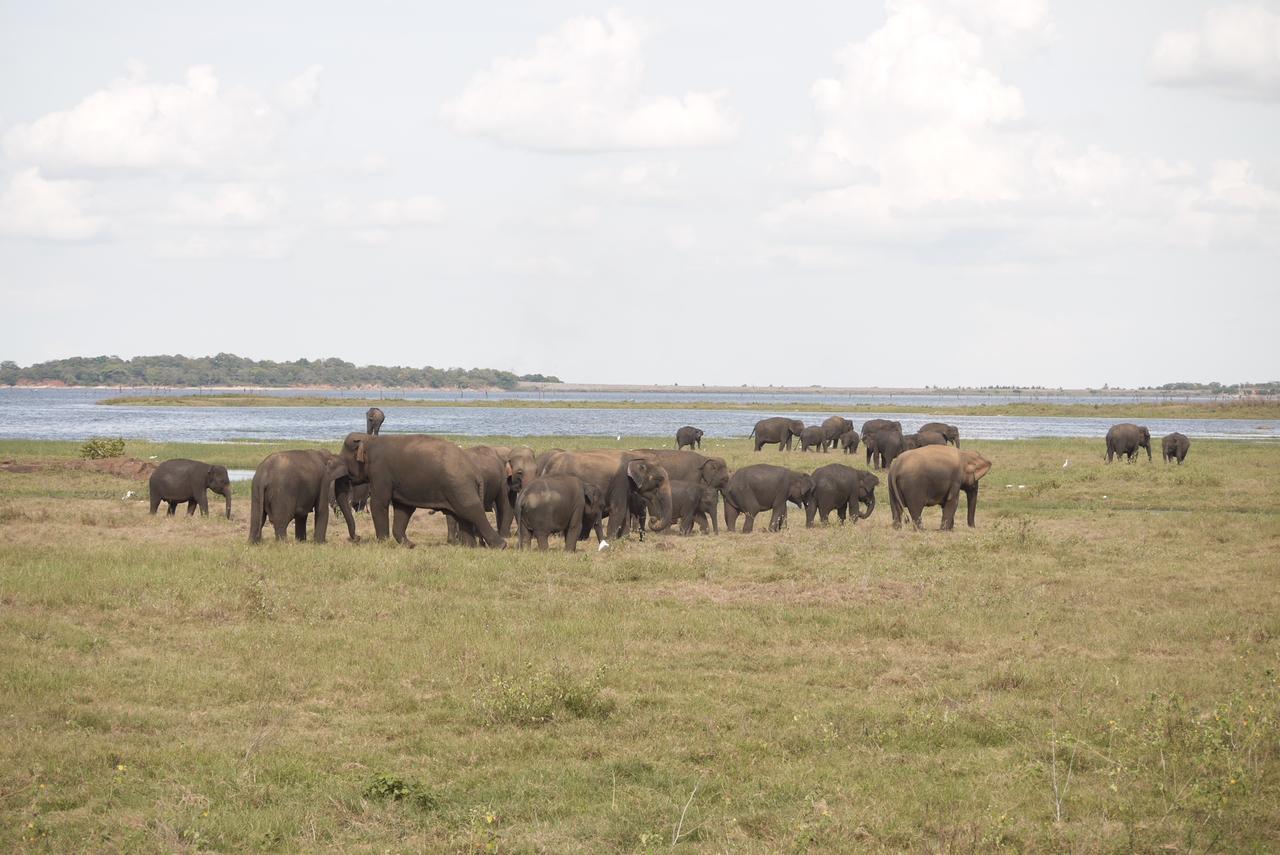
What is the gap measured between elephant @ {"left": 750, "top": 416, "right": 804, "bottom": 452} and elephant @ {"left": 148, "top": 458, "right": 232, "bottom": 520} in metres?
31.2

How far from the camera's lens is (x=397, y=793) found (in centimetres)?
936

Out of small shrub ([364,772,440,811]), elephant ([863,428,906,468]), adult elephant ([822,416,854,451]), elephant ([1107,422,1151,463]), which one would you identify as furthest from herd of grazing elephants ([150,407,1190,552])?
adult elephant ([822,416,854,451])

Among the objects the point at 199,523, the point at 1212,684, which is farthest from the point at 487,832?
the point at 199,523

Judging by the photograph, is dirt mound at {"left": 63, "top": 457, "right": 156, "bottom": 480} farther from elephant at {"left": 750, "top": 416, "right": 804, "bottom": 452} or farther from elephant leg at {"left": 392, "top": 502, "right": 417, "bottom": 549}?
elephant at {"left": 750, "top": 416, "right": 804, "bottom": 452}

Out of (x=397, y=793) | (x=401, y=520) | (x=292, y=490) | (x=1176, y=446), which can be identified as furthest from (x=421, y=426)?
(x=397, y=793)

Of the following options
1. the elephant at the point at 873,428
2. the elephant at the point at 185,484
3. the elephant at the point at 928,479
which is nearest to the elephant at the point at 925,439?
the elephant at the point at 873,428

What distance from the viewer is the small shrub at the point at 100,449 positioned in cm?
4019

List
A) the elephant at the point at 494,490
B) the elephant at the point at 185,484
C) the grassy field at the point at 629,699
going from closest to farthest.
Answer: the grassy field at the point at 629,699
the elephant at the point at 494,490
the elephant at the point at 185,484

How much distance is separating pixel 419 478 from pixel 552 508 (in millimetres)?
2448

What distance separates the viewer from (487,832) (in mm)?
8406

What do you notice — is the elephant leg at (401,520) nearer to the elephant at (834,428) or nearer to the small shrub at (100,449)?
the small shrub at (100,449)

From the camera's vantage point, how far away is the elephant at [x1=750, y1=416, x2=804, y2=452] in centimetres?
5597

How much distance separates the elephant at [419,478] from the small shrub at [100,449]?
20.9 metres

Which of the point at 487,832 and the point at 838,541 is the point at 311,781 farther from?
the point at 838,541
